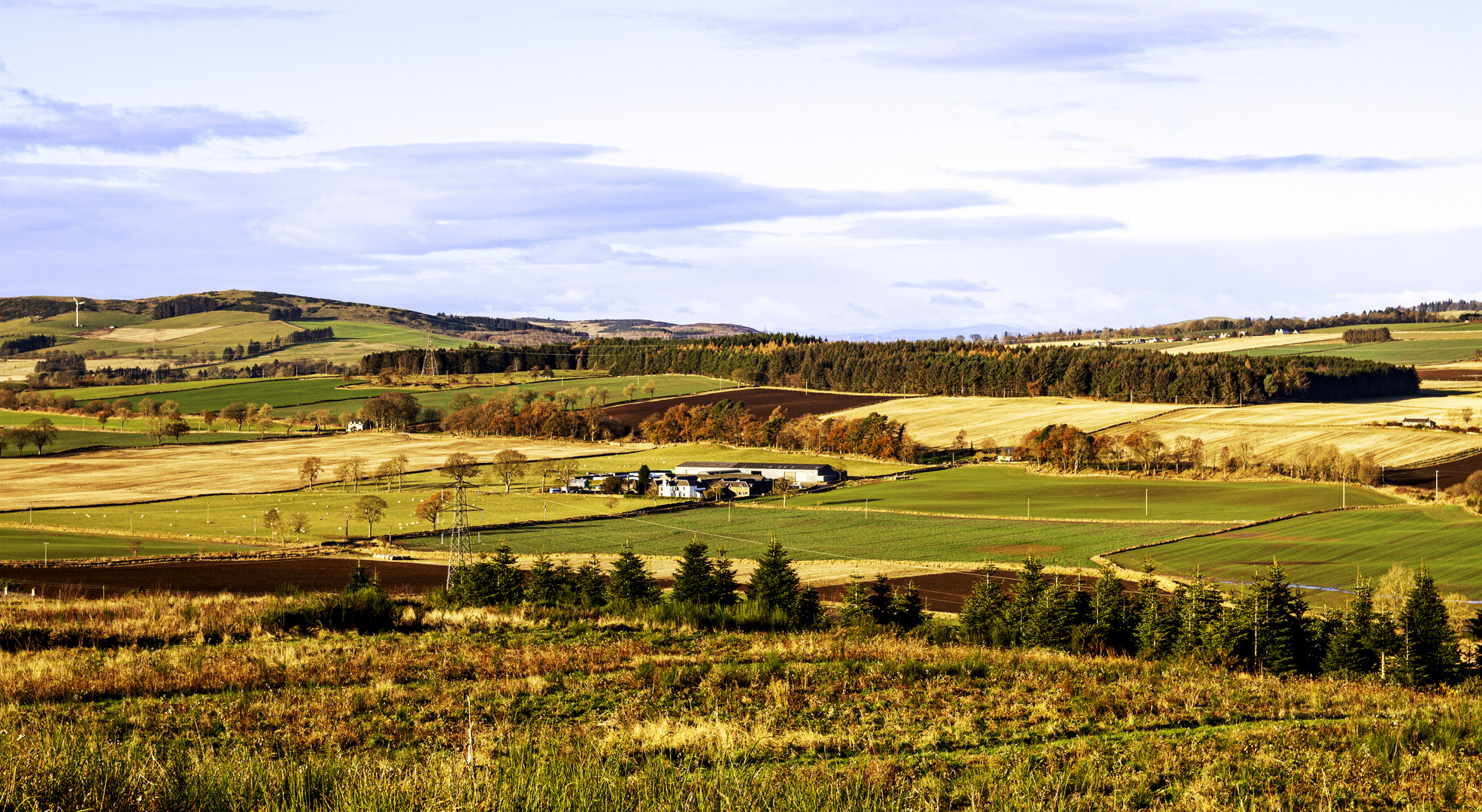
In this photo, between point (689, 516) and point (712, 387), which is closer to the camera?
point (689, 516)

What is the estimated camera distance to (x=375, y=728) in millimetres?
12703

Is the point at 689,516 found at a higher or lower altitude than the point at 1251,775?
lower

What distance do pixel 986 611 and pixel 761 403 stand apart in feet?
414

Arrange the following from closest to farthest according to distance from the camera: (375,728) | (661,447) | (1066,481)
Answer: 1. (375,728)
2. (1066,481)
3. (661,447)

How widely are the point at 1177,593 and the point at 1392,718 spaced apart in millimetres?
28764

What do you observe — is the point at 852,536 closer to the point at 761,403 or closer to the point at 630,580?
the point at 630,580

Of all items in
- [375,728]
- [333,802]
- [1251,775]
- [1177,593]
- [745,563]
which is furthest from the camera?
[745,563]

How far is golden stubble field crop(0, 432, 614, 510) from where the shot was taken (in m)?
96.7

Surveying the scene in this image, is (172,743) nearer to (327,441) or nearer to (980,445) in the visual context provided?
(980,445)

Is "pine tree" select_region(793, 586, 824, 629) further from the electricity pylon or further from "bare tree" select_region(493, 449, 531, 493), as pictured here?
"bare tree" select_region(493, 449, 531, 493)

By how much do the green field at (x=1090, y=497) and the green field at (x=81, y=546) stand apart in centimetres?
5549

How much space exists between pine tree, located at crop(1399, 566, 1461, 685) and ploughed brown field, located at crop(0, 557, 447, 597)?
36.3 metres

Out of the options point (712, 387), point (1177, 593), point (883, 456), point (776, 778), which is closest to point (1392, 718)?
point (776, 778)

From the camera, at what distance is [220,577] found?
54.0 meters
